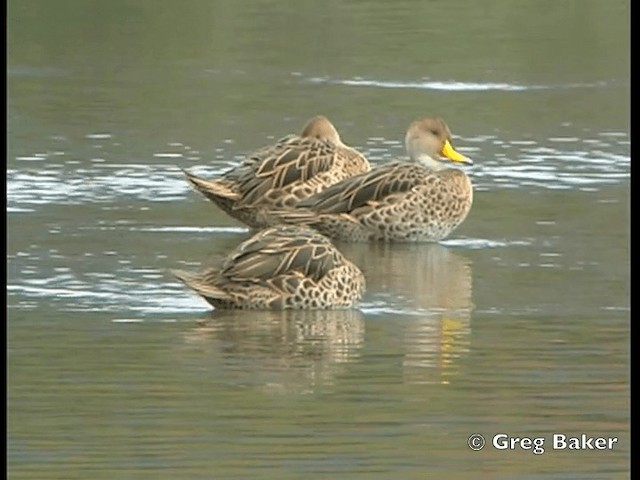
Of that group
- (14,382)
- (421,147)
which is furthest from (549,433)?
(421,147)

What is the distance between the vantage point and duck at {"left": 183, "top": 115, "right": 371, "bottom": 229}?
14.0 meters

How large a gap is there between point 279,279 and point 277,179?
7.79ft

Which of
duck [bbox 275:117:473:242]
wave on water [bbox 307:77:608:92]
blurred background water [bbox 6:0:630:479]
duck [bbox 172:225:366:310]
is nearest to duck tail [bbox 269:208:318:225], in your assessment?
duck [bbox 275:117:473:242]

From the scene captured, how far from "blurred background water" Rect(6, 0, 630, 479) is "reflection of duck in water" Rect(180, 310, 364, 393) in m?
0.02

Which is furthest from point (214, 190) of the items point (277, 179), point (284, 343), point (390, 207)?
point (284, 343)

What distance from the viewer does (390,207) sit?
44.8 ft

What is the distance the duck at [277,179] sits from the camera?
14.0 meters

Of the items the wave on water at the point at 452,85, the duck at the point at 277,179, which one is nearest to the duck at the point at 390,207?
the duck at the point at 277,179

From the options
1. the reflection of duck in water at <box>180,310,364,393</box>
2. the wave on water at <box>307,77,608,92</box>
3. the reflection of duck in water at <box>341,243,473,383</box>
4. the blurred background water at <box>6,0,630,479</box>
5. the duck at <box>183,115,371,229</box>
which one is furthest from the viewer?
the wave on water at <box>307,77,608,92</box>

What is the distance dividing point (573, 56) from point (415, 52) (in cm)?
147

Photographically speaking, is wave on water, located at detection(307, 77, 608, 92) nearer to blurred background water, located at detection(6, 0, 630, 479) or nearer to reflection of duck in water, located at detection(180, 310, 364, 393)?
blurred background water, located at detection(6, 0, 630, 479)

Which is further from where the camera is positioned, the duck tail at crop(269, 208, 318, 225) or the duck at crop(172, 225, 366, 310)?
the duck tail at crop(269, 208, 318, 225)

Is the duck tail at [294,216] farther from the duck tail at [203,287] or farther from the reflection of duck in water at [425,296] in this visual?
the duck tail at [203,287]

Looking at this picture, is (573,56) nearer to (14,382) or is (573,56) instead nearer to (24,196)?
(24,196)
